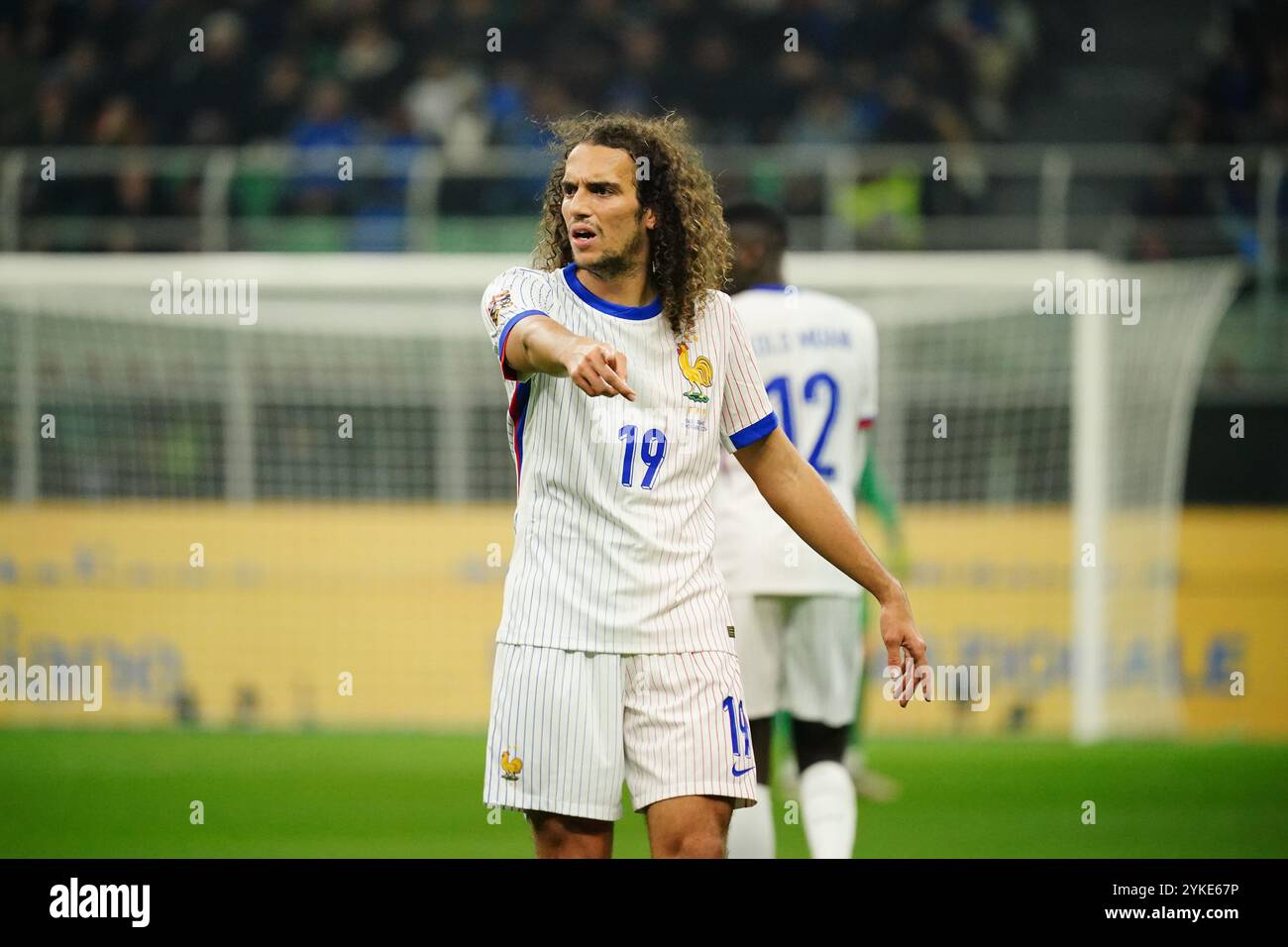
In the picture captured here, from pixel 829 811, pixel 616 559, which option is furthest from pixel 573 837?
pixel 829 811

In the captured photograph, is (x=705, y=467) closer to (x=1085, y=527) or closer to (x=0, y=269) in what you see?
(x=1085, y=527)

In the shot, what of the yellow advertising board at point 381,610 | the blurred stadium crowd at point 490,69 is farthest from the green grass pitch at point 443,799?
the blurred stadium crowd at point 490,69

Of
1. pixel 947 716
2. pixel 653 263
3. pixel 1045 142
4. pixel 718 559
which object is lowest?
pixel 947 716

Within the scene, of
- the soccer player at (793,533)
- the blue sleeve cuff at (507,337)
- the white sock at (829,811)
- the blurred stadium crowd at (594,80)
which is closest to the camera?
the blue sleeve cuff at (507,337)

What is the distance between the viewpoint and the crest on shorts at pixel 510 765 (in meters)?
3.46

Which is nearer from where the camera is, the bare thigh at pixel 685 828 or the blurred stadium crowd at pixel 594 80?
the bare thigh at pixel 685 828

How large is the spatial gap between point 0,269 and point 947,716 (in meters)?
6.22

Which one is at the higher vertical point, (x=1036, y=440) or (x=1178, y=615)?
(x=1036, y=440)

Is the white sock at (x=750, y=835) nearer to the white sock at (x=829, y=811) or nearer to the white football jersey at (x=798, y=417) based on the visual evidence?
the white sock at (x=829, y=811)

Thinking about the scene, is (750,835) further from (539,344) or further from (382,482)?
(382,482)

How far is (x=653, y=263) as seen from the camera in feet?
11.8

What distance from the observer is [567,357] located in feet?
10.4
